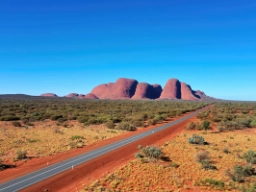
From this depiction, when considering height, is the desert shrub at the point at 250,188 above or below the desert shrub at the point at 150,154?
below

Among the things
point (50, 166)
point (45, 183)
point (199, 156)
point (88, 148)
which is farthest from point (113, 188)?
point (88, 148)

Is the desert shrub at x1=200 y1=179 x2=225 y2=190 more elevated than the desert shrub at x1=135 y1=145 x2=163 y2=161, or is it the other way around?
the desert shrub at x1=135 y1=145 x2=163 y2=161

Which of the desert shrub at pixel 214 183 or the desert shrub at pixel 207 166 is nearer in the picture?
the desert shrub at pixel 214 183

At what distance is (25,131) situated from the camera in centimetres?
3000

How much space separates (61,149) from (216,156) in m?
13.8

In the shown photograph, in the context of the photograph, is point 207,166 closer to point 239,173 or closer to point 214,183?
point 239,173

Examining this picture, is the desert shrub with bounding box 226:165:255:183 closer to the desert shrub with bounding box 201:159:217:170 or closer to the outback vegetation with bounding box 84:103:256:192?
the outback vegetation with bounding box 84:103:256:192

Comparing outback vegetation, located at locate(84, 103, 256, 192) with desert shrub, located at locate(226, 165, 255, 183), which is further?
desert shrub, located at locate(226, 165, 255, 183)

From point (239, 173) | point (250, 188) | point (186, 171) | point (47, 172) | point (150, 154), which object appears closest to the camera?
point (250, 188)

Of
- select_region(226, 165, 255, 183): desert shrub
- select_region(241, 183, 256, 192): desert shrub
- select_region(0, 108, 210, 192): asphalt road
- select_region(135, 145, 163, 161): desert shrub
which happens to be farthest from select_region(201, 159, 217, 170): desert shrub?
select_region(0, 108, 210, 192): asphalt road

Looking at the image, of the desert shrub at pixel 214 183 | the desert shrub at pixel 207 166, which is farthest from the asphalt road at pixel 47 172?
the desert shrub at pixel 214 183

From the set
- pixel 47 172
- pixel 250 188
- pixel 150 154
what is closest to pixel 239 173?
pixel 250 188

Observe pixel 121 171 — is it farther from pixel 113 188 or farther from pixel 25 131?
pixel 25 131

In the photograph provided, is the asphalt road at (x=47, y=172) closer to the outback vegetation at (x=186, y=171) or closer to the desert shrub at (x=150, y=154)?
the outback vegetation at (x=186, y=171)
